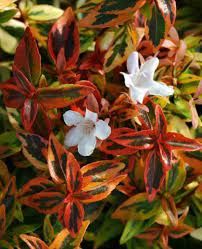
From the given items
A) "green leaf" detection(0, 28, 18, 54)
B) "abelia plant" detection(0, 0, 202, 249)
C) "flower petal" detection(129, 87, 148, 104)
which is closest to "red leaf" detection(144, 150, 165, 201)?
"abelia plant" detection(0, 0, 202, 249)

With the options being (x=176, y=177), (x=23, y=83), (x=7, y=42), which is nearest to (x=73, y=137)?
(x=23, y=83)

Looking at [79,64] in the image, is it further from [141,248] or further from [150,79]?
[141,248]

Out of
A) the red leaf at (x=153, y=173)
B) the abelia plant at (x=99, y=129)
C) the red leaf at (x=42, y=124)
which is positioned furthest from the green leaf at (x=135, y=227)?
the red leaf at (x=42, y=124)

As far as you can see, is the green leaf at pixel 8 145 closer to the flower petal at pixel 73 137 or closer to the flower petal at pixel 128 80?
the flower petal at pixel 73 137

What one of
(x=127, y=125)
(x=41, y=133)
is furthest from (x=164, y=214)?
(x=41, y=133)

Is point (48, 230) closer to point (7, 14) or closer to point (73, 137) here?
point (73, 137)

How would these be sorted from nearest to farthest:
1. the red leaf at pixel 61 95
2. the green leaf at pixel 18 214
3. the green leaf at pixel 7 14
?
1. the red leaf at pixel 61 95
2. the green leaf at pixel 18 214
3. the green leaf at pixel 7 14
